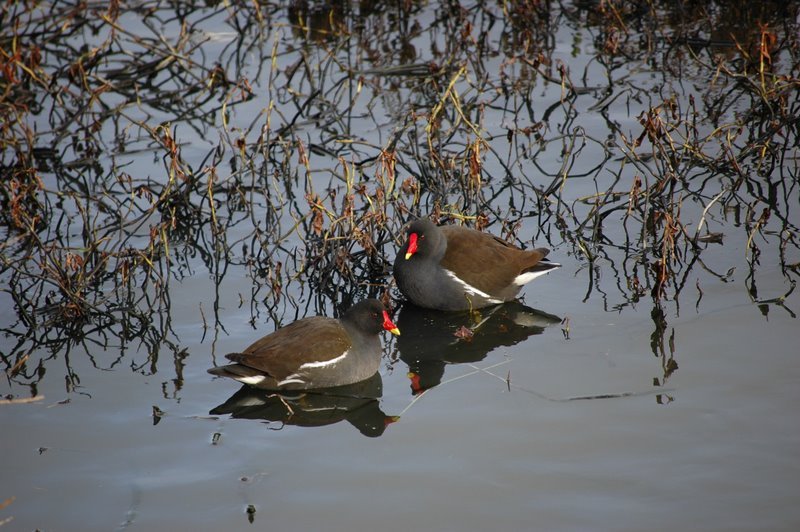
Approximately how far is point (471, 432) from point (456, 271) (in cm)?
204

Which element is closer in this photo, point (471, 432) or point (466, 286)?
point (471, 432)

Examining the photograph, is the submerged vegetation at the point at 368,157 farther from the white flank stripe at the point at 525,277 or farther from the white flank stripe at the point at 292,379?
the white flank stripe at the point at 292,379

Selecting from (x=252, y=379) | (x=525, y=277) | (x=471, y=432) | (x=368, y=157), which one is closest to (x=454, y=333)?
(x=525, y=277)

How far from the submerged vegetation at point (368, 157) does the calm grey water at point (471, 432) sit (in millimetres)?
185

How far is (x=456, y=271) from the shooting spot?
25.4ft

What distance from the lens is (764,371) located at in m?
6.34

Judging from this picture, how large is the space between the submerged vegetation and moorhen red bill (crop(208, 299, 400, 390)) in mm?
714

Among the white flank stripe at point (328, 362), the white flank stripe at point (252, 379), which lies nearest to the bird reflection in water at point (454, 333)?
the white flank stripe at point (328, 362)

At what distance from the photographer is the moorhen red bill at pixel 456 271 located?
768 centimetres

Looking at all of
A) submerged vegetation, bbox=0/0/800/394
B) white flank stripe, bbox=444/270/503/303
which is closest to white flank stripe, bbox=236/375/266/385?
Answer: submerged vegetation, bbox=0/0/800/394

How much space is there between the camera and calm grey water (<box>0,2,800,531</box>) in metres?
5.27

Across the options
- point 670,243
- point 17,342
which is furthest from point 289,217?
point 670,243

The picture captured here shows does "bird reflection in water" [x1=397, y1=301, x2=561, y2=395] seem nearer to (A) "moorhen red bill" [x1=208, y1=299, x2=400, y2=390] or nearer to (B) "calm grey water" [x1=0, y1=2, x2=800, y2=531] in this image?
(B) "calm grey water" [x1=0, y1=2, x2=800, y2=531]

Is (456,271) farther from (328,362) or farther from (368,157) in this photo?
(368,157)
